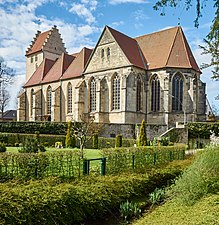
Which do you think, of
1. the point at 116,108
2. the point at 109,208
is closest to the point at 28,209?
the point at 109,208

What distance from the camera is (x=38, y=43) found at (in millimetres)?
53531

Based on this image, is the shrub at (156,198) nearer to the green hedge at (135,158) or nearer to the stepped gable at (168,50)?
the green hedge at (135,158)

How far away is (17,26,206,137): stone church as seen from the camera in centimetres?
3391

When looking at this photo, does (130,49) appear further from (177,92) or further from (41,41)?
(41,41)

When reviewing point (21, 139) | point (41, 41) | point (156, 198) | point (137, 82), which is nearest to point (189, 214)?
point (156, 198)

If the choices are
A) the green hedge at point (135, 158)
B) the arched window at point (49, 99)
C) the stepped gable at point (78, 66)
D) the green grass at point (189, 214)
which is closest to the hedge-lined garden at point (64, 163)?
the green hedge at point (135, 158)

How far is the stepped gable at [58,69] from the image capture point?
43625 mm

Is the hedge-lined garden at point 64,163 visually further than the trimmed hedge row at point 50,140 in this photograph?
No

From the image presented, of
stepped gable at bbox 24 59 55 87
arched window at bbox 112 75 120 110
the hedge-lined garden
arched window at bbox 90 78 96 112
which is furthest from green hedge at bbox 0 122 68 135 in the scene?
the hedge-lined garden

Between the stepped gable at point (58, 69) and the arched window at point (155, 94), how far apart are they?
48.9ft

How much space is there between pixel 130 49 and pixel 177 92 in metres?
8.28

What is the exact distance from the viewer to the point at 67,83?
4134 cm

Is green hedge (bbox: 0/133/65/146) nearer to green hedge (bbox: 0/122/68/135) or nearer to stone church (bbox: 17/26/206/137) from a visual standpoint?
green hedge (bbox: 0/122/68/135)

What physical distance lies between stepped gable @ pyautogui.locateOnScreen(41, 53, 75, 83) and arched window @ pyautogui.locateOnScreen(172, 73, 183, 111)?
17.5 metres
